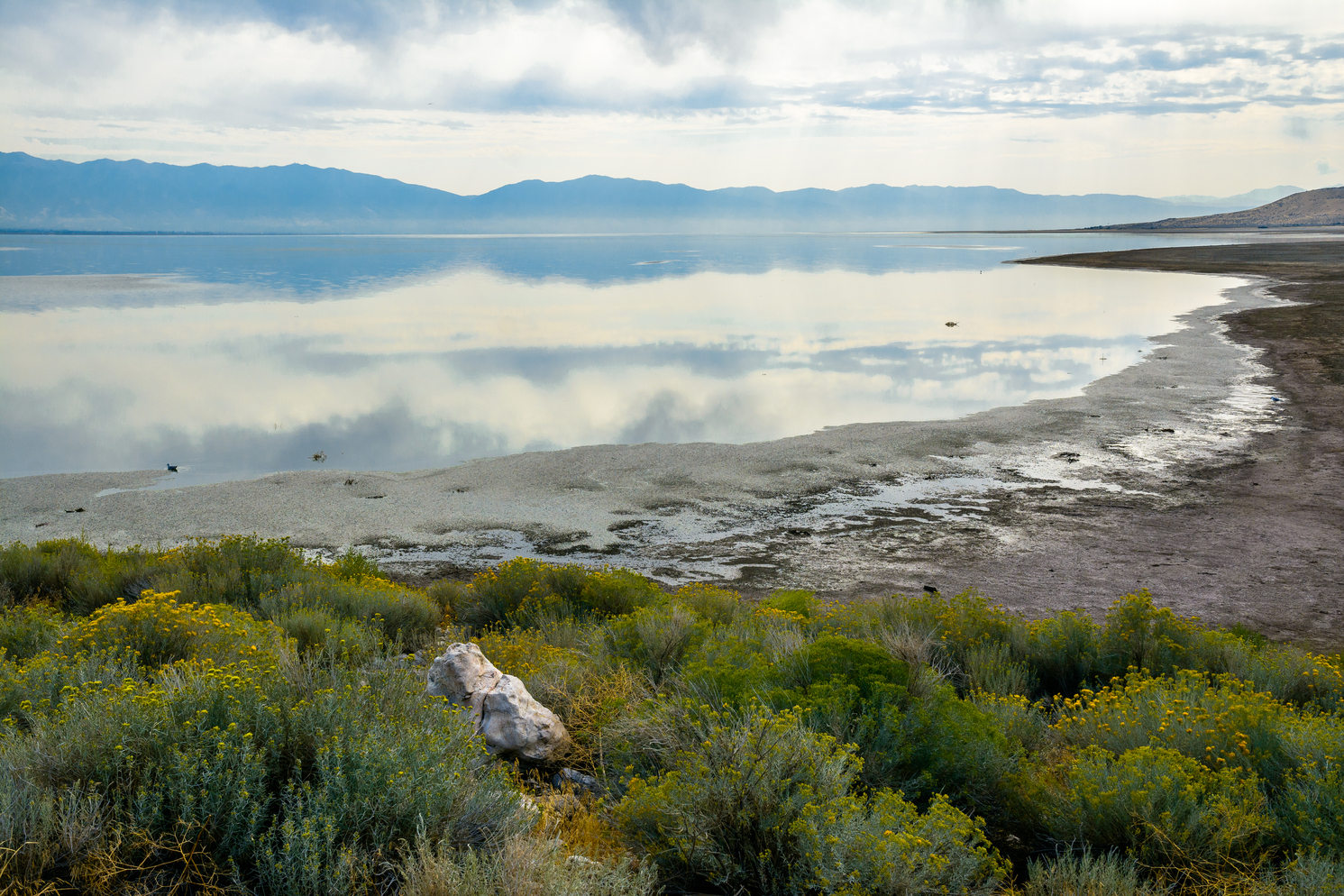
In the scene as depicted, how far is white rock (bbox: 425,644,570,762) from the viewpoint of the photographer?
4820 millimetres

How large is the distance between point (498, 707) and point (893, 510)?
24.6 feet

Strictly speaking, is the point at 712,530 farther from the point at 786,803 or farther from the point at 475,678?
the point at 786,803

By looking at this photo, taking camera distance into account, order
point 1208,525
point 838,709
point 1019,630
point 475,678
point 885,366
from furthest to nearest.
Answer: point 885,366 → point 1208,525 → point 1019,630 → point 475,678 → point 838,709

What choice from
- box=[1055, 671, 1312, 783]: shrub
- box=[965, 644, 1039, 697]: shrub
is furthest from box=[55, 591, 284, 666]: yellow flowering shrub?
box=[1055, 671, 1312, 783]: shrub

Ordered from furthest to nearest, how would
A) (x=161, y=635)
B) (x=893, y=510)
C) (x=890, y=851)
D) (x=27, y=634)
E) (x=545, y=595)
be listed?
(x=893, y=510) → (x=545, y=595) → (x=27, y=634) → (x=161, y=635) → (x=890, y=851)

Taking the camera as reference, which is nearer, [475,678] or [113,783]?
[113,783]

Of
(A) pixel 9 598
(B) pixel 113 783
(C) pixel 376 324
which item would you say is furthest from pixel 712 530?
(C) pixel 376 324

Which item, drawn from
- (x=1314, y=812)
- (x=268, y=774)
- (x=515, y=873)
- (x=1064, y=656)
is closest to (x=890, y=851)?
(x=515, y=873)

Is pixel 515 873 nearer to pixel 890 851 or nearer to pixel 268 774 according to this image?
pixel 268 774

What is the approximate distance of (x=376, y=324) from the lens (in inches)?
1166

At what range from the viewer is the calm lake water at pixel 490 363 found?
15555 mm

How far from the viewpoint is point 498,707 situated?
489 centimetres

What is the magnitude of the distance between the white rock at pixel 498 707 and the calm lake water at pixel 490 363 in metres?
9.21

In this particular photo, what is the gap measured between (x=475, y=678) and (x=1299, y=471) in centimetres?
1272
